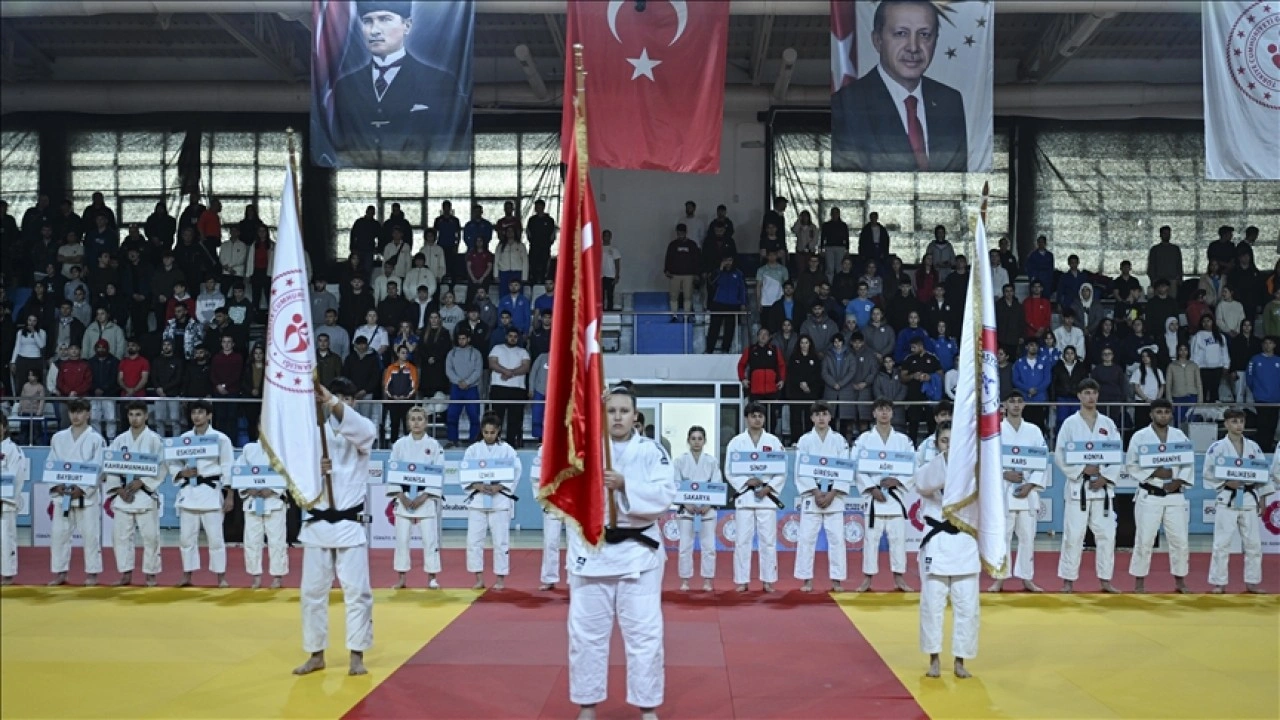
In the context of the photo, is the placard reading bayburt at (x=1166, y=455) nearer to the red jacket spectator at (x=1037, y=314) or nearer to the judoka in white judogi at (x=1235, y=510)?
the judoka in white judogi at (x=1235, y=510)

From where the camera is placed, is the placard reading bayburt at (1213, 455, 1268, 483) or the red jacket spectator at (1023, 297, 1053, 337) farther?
the red jacket spectator at (1023, 297, 1053, 337)

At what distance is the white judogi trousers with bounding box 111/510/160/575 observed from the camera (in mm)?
12148

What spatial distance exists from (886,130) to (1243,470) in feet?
16.9

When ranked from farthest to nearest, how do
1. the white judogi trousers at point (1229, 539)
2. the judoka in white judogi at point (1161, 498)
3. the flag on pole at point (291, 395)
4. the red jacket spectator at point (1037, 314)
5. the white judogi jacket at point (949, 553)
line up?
1. the red jacket spectator at point (1037, 314)
2. the white judogi trousers at point (1229, 539)
3. the judoka in white judogi at point (1161, 498)
4. the white judogi jacket at point (949, 553)
5. the flag on pole at point (291, 395)

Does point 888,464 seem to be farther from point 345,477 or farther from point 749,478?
point 345,477

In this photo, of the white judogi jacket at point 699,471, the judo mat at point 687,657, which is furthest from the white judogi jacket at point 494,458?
the white judogi jacket at point 699,471

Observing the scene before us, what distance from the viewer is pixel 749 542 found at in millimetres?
12211

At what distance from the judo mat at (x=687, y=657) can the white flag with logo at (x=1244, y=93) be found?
446 cm

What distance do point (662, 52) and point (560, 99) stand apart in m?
10.9

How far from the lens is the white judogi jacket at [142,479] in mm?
12203

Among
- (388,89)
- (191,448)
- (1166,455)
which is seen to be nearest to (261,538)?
(191,448)

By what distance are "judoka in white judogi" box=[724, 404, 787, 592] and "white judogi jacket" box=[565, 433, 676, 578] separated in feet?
16.8

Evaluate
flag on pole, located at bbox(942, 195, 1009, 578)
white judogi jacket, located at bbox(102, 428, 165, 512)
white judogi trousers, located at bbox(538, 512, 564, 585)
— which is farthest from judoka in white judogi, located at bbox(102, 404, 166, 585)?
flag on pole, located at bbox(942, 195, 1009, 578)

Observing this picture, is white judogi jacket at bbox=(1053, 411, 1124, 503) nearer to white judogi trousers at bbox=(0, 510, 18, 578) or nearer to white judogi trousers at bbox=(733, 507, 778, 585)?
white judogi trousers at bbox=(733, 507, 778, 585)
